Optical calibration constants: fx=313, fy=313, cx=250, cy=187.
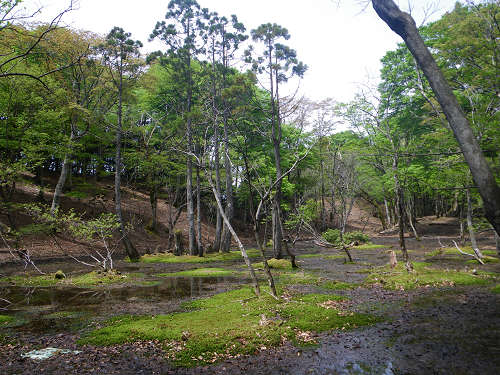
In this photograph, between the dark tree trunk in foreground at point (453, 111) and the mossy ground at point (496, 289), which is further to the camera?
the mossy ground at point (496, 289)

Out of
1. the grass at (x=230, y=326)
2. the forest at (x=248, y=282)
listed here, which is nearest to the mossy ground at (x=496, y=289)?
the forest at (x=248, y=282)

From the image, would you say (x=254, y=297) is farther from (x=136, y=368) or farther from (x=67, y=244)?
(x=67, y=244)

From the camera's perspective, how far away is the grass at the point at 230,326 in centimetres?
576

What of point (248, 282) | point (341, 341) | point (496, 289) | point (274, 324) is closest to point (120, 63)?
point (248, 282)

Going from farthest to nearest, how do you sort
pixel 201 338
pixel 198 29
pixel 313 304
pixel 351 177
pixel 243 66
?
1. pixel 351 177
2. pixel 198 29
3. pixel 243 66
4. pixel 313 304
5. pixel 201 338

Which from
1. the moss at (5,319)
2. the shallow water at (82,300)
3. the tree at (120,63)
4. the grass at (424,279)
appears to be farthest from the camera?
the tree at (120,63)

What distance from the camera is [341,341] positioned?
6.17 m

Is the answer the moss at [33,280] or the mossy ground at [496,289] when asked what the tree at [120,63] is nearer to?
the moss at [33,280]

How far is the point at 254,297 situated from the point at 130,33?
20204 mm

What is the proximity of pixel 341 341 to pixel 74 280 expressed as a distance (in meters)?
11.6

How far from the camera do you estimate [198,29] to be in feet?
81.5

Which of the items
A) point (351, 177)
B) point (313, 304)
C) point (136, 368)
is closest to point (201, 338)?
point (136, 368)

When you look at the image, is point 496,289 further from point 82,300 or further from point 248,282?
point 82,300

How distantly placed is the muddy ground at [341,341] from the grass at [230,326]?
0.87ft
